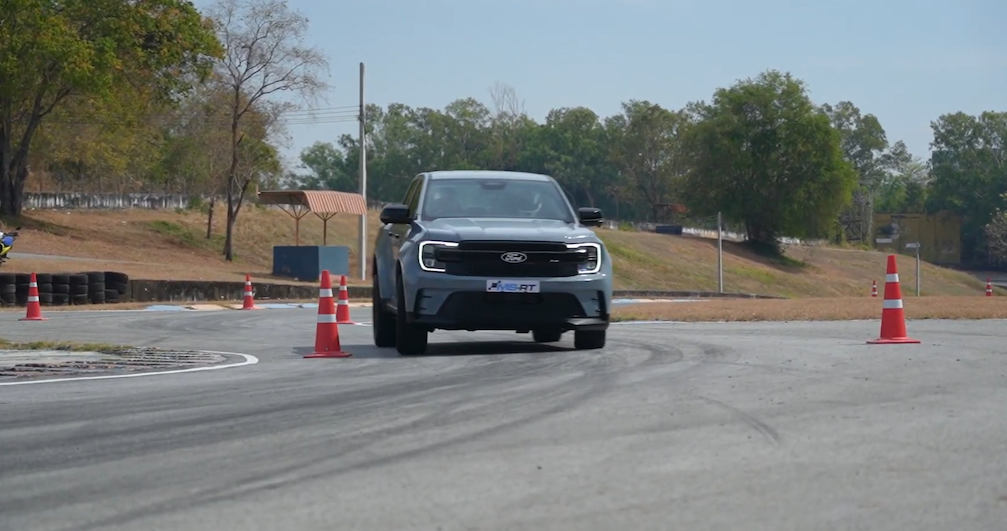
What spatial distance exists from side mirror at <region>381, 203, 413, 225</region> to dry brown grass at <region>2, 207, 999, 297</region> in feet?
84.8

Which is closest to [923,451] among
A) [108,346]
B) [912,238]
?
[108,346]

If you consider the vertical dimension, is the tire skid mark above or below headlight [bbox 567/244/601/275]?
below

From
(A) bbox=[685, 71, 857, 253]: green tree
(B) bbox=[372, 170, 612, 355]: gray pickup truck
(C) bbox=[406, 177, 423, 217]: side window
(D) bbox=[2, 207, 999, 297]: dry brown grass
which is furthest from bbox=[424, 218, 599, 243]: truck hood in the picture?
(A) bbox=[685, 71, 857, 253]: green tree

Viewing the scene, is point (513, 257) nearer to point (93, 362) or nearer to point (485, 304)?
point (485, 304)

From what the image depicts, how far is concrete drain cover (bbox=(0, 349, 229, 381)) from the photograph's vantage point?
11344 mm

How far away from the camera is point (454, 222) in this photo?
1297 cm

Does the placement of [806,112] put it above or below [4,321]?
above

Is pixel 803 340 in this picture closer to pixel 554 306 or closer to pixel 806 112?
pixel 554 306

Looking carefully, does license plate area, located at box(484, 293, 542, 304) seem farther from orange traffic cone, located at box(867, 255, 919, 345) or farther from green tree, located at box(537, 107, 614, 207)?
green tree, located at box(537, 107, 614, 207)

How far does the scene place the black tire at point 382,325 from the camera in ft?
45.8

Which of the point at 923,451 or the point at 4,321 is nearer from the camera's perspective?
the point at 923,451

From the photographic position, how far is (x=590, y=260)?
12.6 meters

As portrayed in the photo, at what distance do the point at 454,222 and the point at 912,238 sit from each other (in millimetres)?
132337

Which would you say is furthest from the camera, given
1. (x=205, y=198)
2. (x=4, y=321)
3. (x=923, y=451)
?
(x=205, y=198)
